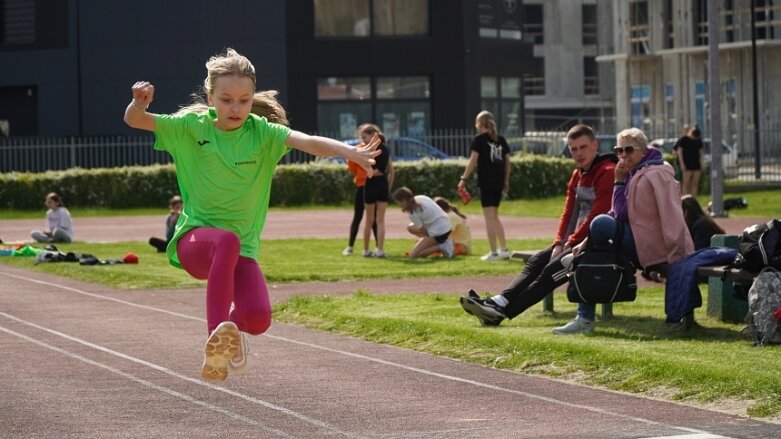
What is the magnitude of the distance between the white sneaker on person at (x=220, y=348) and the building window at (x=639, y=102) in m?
61.6

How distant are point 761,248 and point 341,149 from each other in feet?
15.7

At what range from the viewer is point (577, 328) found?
40.2 ft

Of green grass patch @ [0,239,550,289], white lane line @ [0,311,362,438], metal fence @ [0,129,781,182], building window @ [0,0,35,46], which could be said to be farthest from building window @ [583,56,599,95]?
white lane line @ [0,311,362,438]

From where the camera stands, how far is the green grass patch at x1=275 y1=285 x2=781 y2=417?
9.54m

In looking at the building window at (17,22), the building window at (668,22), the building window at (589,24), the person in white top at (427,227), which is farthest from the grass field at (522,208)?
the building window at (589,24)

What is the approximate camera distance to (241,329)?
321 inches

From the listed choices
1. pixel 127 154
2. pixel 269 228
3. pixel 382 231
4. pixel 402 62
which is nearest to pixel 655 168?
pixel 382 231

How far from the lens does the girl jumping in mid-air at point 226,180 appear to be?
7965mm

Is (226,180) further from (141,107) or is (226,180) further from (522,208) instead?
(522,208)


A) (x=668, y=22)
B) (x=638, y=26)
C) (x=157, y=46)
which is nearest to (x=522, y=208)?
(x=157, y=46)

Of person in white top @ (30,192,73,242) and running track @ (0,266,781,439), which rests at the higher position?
person in white top @ (30,192,73,242)

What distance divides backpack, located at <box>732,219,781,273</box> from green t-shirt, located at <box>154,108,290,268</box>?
464 centimetres

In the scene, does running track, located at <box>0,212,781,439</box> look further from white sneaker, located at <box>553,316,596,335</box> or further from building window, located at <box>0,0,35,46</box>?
building window, located at <box>0,0,35,46</box>

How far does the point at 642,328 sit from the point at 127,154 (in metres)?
32.3
